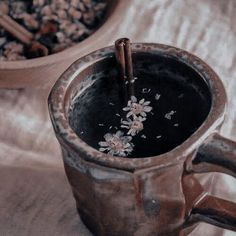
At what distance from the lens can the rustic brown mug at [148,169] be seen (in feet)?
1.42

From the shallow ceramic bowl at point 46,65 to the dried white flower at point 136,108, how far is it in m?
A: 0.15

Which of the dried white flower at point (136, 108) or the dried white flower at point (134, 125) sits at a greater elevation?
the dried white flower at point (136, 108)

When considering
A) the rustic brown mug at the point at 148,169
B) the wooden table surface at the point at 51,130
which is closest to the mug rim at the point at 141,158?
the rustic brown mug at the point at 148,169

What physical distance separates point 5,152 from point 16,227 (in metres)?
0.10

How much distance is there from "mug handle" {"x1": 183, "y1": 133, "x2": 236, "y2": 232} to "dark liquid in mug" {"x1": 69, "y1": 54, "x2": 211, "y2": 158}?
4 cm

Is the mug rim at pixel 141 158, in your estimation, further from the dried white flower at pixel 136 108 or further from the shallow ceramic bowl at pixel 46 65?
the shallow ceramic bowl at pixel 46 65

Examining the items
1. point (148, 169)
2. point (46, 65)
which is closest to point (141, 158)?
point (148, 169)

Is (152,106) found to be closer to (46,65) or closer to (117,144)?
(117,144)

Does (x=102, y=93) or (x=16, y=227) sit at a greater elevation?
(x=102, y=93)

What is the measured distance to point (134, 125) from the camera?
0.51m

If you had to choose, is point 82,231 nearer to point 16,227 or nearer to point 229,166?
point 16,227

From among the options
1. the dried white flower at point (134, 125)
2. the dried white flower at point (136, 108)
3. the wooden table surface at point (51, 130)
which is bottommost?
the wooden table surface at point (51, 130)

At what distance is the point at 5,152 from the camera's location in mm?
642

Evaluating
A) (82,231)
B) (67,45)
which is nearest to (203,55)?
(67,45)
